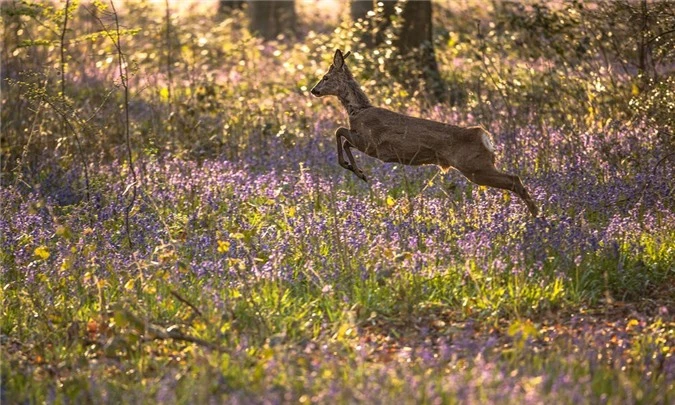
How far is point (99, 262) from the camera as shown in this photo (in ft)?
24.8

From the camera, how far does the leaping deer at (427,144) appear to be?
8594 mm

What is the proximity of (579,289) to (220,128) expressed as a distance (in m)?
7.31

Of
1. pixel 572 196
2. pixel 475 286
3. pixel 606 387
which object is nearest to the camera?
pixel 606 387

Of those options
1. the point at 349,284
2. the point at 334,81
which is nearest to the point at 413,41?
the point at 334,81

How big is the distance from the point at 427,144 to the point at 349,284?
191cm

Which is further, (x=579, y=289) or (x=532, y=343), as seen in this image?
(x=579, y=289)

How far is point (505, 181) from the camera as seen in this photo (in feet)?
28.2

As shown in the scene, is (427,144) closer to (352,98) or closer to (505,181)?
(505,181)

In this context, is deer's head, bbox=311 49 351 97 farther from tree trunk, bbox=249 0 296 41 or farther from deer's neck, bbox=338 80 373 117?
tree trunk, bbox=249 0 296 41

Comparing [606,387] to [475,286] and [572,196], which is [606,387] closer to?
[475,286]

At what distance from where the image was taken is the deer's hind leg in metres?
8.59

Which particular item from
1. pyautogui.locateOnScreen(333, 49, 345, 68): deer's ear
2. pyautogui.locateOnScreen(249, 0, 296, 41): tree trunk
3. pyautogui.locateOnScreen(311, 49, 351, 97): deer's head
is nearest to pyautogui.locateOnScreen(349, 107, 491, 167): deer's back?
pyautogui.locateOnScreen(311, 49, 351, 97): deer's head

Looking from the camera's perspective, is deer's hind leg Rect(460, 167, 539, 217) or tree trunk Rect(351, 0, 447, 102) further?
tree trunk Rect(351, 0, 447, 102)

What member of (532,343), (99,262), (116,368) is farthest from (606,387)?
(99,262)
